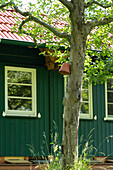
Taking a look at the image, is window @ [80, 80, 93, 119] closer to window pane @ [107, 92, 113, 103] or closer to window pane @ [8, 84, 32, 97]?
window pane @ [107, 92, 113, 103]

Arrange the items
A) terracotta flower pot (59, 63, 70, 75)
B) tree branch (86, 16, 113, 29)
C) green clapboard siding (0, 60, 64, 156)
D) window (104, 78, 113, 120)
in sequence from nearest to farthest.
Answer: terracotta flower pot (59, 63, 70, 75)
tree branch (86, 16, 113, 29)
green clapboard siding (0, 60, 64, 156)
window (104, 78, 113, 120)

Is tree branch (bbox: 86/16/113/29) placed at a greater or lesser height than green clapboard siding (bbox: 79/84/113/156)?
greater

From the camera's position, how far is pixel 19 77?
12586mm

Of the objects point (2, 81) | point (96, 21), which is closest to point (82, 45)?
point (96, 21)

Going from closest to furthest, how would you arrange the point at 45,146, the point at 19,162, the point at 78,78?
the point at 78,78, the point at 19,162, the point at 45,146

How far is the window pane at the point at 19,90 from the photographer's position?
12.4 meters

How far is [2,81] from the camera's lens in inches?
476

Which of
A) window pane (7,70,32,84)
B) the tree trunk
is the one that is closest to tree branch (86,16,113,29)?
the tree trunk

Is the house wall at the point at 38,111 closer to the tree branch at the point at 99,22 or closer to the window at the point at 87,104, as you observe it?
the window at the point at 87,104

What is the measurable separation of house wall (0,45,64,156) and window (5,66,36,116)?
0.46 ft

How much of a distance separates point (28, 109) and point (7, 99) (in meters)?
0.73

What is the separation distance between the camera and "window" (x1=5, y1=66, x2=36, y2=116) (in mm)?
12305

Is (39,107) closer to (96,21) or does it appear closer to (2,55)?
(2,55)

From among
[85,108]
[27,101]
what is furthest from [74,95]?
[85,108]
